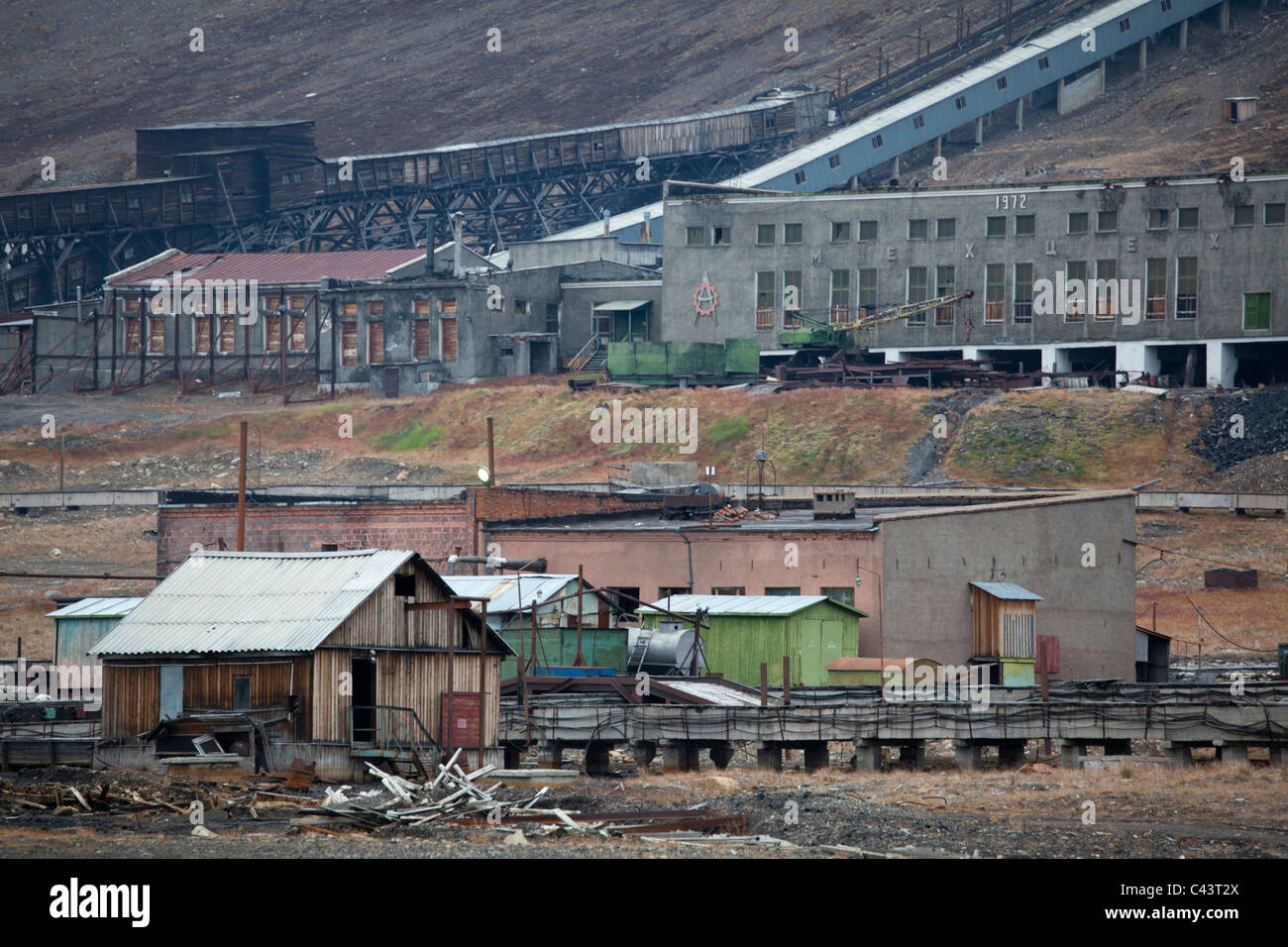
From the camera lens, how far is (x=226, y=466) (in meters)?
75.3

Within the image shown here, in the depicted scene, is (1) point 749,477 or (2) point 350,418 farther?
(2) point 350,418

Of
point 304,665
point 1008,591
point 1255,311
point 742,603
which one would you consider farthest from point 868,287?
point 304,665

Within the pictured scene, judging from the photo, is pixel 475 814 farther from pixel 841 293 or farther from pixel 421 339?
pixel 421 339

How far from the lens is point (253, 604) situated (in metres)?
33.9

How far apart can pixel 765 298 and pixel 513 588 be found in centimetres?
3952

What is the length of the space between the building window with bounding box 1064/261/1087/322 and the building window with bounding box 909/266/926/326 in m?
6.00

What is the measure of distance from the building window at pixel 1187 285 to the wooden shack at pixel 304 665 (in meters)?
47.0

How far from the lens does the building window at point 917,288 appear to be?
3081 inches

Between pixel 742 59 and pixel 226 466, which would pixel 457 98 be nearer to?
pixel 742 59

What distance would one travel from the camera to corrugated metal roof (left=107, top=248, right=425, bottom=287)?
3425 inches

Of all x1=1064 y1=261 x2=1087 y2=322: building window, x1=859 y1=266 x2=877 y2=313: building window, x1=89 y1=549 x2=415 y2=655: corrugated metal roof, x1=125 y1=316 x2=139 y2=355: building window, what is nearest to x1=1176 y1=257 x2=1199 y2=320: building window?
x1=1064 y1=261 x2=1087 y2=322: building window

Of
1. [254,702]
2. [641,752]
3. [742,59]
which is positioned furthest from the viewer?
[742,59]

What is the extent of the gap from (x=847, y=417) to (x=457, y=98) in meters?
103
